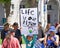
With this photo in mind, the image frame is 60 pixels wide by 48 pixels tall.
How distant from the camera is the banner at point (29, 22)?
12.0 m

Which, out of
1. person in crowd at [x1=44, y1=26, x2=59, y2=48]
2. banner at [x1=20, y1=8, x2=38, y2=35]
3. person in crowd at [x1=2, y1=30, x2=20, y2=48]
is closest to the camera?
person in crowd at [x1=2, y1=30, x2=20, y2=48]

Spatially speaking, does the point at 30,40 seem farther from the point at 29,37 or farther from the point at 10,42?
the point at 10,42

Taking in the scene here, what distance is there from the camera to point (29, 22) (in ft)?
39.6

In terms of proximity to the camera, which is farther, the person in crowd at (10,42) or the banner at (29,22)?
the banner at (29,22)

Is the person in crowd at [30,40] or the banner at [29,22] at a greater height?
the banner at [29,22]

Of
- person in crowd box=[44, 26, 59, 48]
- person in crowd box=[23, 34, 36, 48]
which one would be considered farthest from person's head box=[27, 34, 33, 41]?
person in crowd box=[44, 26, 59, 48]

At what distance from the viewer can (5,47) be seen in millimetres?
10391

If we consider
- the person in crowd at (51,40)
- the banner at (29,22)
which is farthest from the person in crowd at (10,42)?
the person in crowd at (51,40)

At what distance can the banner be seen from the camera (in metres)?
12.0

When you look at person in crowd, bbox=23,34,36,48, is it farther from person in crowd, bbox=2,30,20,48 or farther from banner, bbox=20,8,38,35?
person in crowd, bbox=2,30,20,48

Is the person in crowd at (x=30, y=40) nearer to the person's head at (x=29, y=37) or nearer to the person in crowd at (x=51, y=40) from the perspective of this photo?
the person's head at (x=29, y=37)

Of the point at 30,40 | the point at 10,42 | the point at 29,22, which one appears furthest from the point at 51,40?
the point at 10,42

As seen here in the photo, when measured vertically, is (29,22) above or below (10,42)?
above

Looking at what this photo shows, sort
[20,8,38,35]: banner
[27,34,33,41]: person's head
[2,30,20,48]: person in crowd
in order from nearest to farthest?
[2,30,20,48]: person in crowd, [27,34,33,41]: person's head, [20,8,38,35]: banner
